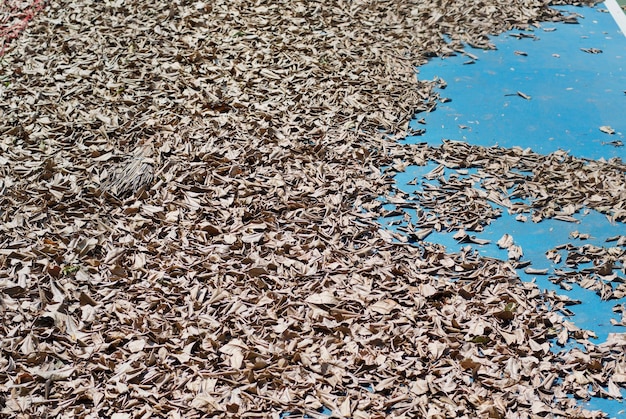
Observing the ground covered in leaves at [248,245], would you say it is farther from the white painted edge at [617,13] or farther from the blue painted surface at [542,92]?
the white painted edge at [617,13]

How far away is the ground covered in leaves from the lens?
3492mm

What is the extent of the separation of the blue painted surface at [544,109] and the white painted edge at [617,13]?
0.08 metres

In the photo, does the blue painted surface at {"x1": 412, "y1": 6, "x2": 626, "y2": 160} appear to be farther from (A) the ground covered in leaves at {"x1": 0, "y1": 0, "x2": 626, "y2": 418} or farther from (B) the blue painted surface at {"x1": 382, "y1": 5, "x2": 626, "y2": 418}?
(A) the ground covered in leaves at {"x1": 0, "y1": 0, "x2": 626, "y2": 418}

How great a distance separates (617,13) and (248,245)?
16.6 ft

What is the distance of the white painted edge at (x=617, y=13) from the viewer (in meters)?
7.07

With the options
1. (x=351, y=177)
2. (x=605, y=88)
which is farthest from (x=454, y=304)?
(x=605, y=88)

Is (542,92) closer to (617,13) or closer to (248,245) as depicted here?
(617,13)

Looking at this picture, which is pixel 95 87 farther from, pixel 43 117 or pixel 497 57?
pixel 497 57

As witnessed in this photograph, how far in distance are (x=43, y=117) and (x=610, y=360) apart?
162 inches

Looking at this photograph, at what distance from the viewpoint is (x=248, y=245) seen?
429cm

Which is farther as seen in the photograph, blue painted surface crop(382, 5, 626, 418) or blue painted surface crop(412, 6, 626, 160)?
blue painted surface crop(412, 6, 626, 160)

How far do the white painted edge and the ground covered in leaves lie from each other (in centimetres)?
198

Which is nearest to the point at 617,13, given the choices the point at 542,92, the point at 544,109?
the point at 542,92

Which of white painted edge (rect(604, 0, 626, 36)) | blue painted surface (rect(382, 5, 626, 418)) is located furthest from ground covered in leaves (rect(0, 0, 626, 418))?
white painted edge (rect(604, 0, 626, 36))
